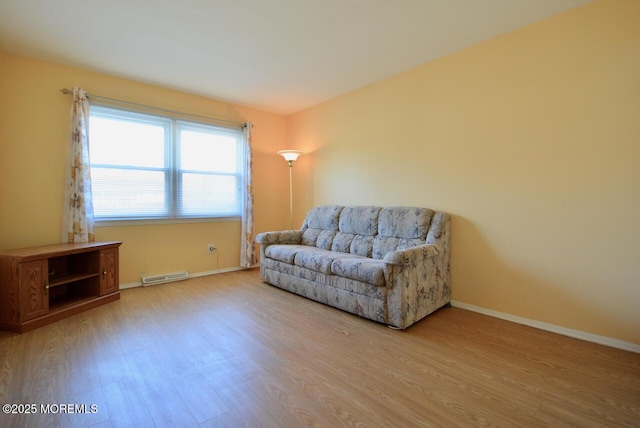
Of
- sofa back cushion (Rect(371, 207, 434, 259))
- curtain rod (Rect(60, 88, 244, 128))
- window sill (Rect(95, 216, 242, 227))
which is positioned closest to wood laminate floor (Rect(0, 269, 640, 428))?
sofa back cushion (Rect(371, 207, 434, 259))

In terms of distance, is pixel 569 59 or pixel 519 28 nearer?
pixel 569 59

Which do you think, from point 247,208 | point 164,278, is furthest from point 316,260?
point 164,278

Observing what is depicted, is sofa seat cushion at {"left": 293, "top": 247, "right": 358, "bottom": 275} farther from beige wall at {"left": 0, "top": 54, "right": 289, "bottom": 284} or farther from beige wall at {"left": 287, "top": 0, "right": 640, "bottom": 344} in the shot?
beige wall at {"left": 0, "top": 54, "right": 289, "bottom": 284}

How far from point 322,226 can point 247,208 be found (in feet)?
4.08

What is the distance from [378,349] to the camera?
2104mm

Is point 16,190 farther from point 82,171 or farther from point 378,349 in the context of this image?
point 378,349

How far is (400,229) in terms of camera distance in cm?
312

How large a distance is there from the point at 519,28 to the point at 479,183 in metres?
1.34

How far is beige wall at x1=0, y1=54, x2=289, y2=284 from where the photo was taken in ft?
9.48

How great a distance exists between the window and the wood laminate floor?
1.46 meters

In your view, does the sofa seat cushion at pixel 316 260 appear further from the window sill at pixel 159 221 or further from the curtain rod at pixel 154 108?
the curtain rod at pixel 154 108

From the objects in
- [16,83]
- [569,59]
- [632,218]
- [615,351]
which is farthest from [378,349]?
[16,83]

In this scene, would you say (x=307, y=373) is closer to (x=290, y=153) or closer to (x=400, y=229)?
(x=400, y=229)

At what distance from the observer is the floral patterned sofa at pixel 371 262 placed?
8.05ft
